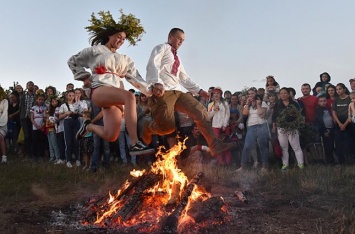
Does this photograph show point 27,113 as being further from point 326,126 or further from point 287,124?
point 326,126

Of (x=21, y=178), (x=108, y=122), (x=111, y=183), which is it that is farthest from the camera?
(x=21, y=178)

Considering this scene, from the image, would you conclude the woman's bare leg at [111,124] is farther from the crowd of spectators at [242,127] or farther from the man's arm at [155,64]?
the crowd of spectators at [242,127]

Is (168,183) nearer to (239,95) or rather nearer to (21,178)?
(21,178)

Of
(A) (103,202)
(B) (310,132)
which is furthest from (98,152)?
(B) (310,132)

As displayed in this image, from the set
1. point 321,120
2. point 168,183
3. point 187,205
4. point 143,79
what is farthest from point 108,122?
point 321,120

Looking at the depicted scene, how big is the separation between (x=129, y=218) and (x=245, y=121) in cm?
551

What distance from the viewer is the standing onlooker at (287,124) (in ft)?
29.3

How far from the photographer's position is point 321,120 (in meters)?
9.36

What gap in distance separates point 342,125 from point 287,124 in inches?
47.9

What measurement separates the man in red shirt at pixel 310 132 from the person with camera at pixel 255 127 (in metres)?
0.88

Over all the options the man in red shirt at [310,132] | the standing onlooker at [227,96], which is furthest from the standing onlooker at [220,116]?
the man in red shirt at [310,132]

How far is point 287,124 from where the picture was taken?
8969mm

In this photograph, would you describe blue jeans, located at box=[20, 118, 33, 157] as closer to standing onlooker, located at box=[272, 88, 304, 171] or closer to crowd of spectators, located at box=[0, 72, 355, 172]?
crowd of spectators, located at box=[0, 72, 355, 172]

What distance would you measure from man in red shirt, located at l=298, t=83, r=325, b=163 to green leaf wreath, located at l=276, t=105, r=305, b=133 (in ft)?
1.03
